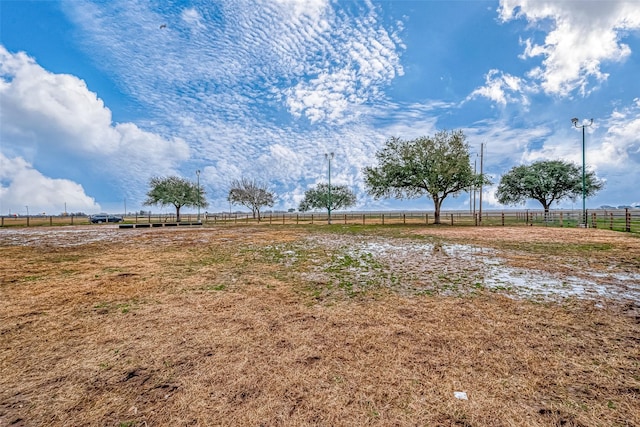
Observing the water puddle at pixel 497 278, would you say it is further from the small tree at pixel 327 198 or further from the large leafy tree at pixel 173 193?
the small tree at pixel 327 198

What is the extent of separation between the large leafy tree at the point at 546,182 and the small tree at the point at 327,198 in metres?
37.3

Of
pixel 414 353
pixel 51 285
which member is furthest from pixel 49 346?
pixel 414 353

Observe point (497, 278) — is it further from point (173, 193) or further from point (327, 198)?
point (327, 198)

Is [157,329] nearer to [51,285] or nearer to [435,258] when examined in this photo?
[51,285]

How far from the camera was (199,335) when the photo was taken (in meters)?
3.83

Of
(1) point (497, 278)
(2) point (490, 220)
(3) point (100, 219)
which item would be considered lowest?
(2) point (490, 220)

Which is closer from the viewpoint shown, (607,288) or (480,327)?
(480,327)

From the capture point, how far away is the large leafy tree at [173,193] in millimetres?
48031

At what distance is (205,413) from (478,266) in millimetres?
8199

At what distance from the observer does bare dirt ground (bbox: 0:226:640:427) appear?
7.83ft

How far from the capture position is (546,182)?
122ft

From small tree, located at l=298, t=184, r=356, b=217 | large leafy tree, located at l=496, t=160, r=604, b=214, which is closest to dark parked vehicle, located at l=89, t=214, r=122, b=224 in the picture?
small tree, located at l=298, t=184, r=356, b=217

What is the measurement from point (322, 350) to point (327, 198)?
223ft

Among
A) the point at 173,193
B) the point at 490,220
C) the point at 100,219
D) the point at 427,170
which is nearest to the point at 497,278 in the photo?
the point at 427,170
